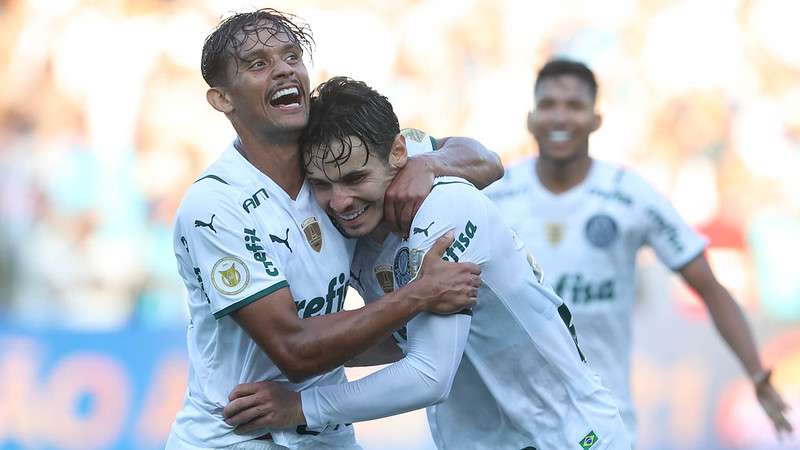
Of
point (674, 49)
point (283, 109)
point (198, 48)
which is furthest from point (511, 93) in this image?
point (283, 109)

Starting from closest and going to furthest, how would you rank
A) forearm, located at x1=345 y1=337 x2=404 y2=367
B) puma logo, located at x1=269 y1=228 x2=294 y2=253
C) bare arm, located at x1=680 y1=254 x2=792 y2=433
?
puma logo, located at x1=269 y1=228 x2=294 y2=253
forearm, located at x1=345 y1=337 x2=404 y2=367
bare arm, located at x1=680 y1=254 x2=792 y2=433

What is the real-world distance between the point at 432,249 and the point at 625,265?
268 centimetres

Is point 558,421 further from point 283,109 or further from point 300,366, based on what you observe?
point 283,109

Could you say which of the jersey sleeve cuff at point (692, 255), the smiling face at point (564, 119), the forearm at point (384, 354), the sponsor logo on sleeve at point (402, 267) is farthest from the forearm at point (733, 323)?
the sponsor logo on sleeve at point (402, 267)

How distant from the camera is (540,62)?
11297 millimetres

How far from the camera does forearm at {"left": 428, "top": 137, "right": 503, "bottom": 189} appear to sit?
3910mm

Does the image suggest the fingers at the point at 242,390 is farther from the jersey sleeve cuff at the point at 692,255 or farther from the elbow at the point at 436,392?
the jersey sleeve cuff at the point at 692,255

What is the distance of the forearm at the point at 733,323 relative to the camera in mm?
5812

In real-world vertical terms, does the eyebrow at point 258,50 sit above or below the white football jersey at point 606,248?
above

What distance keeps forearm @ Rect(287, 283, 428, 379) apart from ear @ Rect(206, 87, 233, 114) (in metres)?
0.80

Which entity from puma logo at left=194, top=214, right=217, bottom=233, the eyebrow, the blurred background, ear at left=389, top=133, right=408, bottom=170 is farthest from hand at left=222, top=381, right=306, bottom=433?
the blurred background

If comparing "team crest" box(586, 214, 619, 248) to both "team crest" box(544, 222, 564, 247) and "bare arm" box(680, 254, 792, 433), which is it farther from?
"bare arm" box(680, 254, 792, 433)

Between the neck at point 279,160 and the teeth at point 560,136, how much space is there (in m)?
2.50

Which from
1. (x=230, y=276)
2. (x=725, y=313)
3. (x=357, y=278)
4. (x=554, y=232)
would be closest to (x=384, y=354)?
(x=357, y=278)
